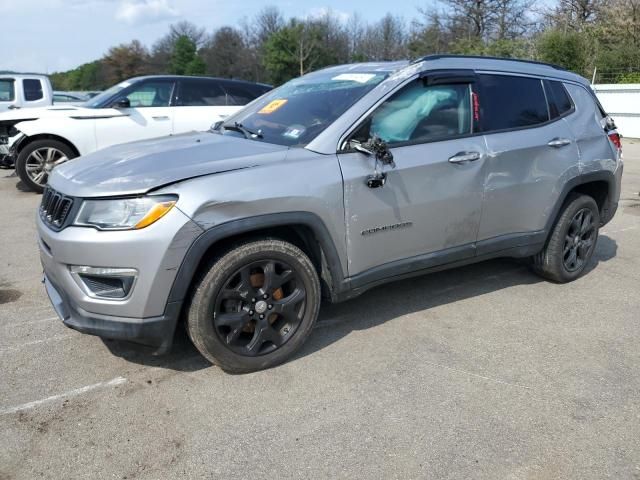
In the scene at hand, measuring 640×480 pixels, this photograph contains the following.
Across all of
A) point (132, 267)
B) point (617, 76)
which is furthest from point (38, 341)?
point (617, 76)

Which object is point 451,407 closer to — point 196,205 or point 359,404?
point 359,404

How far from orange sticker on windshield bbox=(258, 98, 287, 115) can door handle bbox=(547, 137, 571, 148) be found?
6.83 feet

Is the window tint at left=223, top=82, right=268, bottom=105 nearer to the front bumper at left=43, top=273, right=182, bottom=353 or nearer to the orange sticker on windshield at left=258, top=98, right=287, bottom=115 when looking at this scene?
the orange sticker on windshield at left=258, top=98, right=287, bottom=115

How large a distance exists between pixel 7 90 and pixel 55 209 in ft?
34.8

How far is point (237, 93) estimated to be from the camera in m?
9.09

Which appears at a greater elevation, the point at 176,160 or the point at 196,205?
the point at 176,160

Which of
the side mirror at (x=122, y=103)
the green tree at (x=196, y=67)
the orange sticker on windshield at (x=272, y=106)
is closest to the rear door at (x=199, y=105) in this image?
the side mirror at (x=122, y=103)

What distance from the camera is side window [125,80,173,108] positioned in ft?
27.5

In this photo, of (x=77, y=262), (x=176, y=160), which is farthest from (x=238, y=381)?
(x=176, y=160)

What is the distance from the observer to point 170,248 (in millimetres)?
2752

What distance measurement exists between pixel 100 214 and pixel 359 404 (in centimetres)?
168

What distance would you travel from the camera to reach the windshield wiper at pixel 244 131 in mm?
3674

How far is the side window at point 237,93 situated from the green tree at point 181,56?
196 ft

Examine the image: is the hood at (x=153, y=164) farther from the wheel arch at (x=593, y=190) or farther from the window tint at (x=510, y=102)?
the wheel arch at (x=593, y=190)
